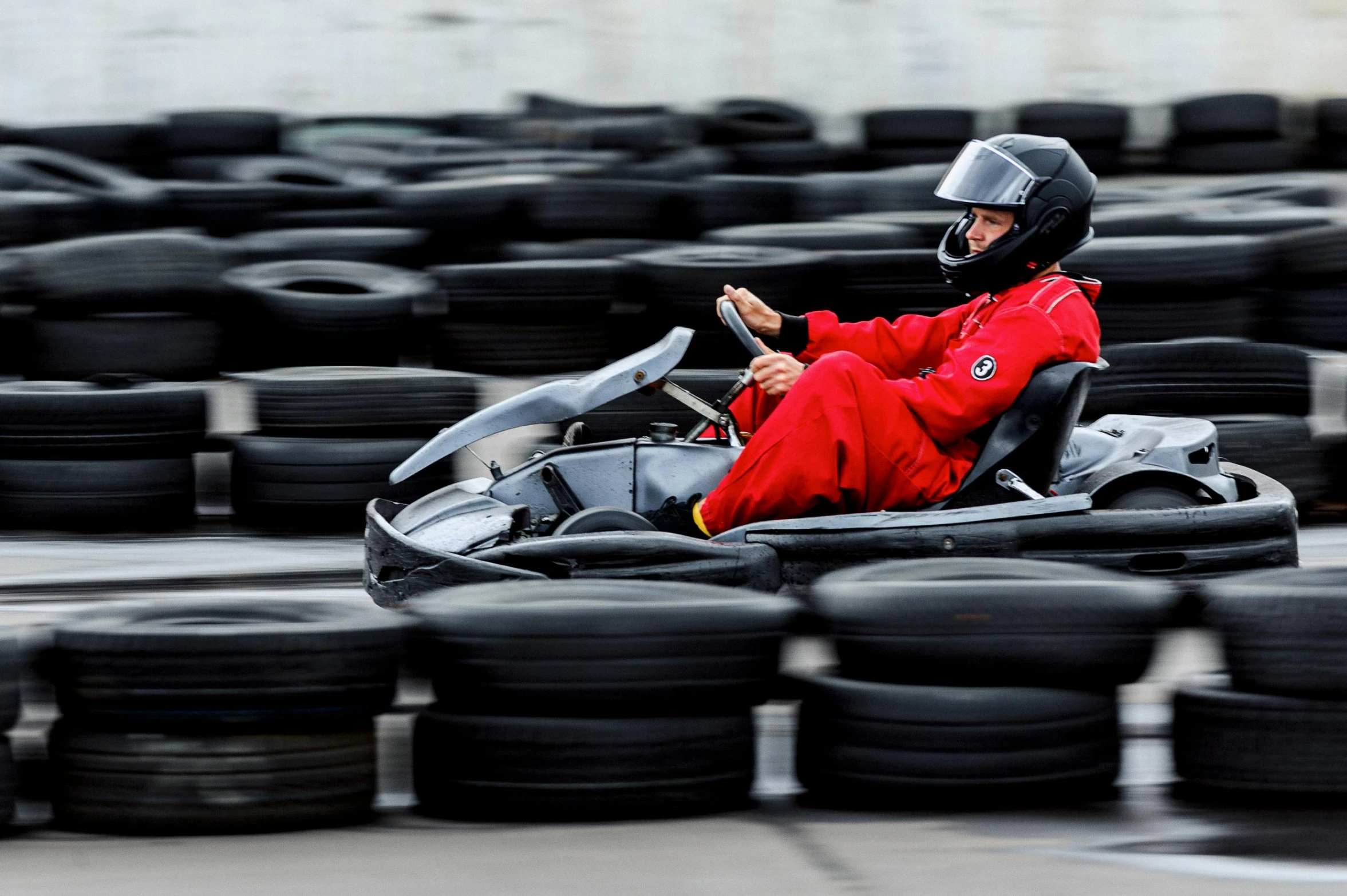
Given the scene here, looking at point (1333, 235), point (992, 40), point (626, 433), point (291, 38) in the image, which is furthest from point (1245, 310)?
point (291, 38)

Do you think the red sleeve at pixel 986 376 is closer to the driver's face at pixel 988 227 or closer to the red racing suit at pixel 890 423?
the red racing suit at pixel 890 423

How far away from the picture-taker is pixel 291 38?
11875mm

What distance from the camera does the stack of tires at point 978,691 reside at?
9.29ft

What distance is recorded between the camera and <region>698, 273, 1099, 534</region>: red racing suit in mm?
3781

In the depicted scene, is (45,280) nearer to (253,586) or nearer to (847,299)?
(253,586)

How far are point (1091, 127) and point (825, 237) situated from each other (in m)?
5.57

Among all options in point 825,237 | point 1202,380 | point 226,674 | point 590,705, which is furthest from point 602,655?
point 825,237

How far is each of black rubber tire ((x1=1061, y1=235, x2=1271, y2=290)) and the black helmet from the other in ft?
6.39

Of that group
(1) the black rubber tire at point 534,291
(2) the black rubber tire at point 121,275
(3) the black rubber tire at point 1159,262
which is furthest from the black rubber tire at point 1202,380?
(2) the black rubber tire at point 121,275

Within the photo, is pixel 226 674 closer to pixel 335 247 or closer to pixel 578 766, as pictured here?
pixel 578 766

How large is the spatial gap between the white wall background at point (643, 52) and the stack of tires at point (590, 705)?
9.67 meters

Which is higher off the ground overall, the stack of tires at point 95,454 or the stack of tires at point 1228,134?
the stack of tires at point 1228,134

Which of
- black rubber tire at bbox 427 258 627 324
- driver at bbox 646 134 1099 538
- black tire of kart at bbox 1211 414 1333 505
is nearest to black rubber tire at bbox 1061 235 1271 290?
black tire of kart at bbox 1211 414 1333 505

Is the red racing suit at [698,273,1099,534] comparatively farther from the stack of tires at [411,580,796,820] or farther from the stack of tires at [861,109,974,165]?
the stack of tires at [861,109,974,165]
